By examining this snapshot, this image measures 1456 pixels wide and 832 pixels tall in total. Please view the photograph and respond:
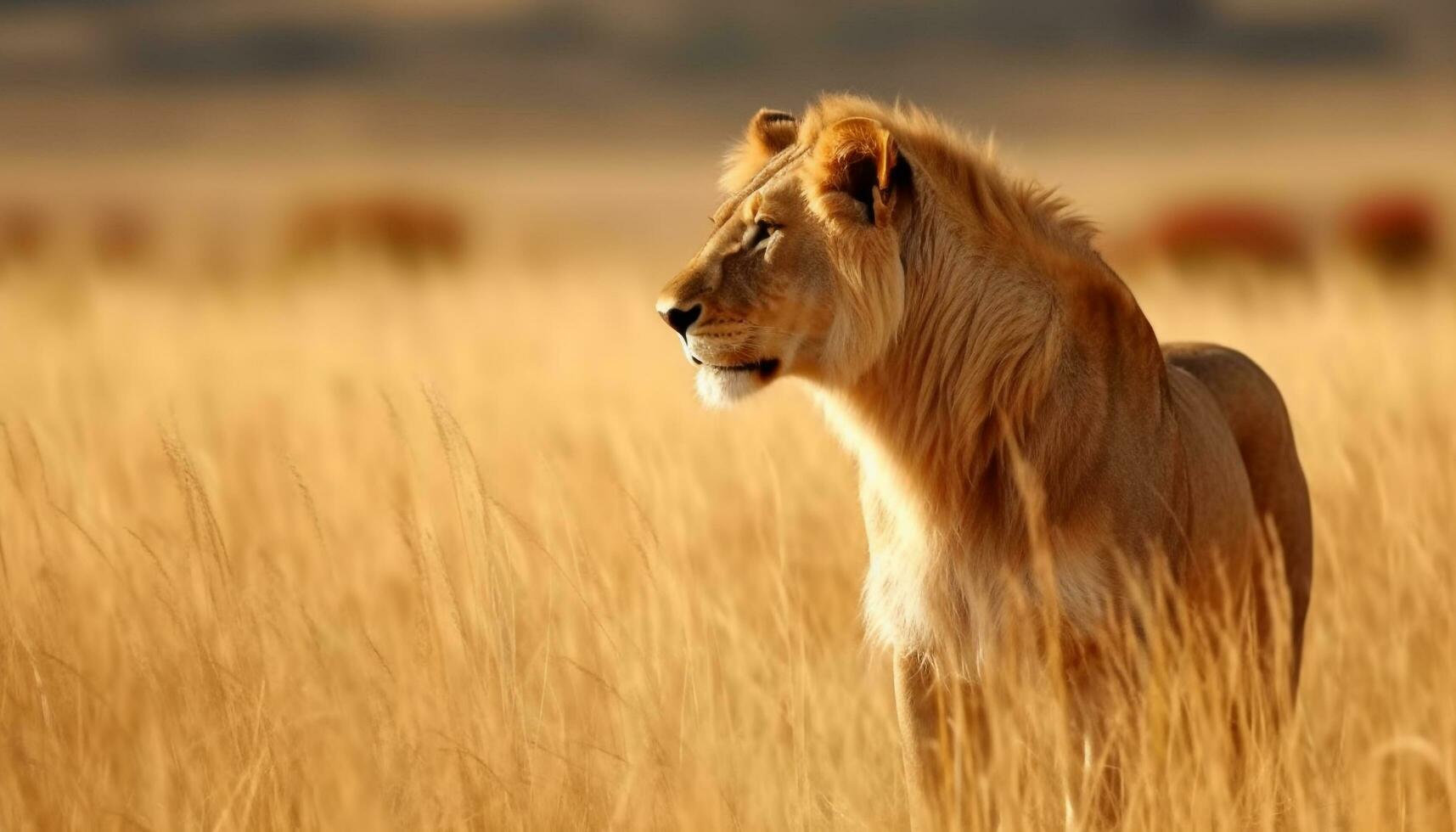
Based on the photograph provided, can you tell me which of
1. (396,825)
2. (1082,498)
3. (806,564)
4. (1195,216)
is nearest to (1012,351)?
(1082,498)

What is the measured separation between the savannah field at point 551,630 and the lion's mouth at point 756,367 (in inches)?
13.6

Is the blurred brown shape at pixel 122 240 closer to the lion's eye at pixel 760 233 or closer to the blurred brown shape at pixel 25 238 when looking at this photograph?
the blurred brown shape at pixel 25 238

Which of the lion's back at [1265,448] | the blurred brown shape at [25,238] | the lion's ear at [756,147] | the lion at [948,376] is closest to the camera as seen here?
the lion at [948,376]

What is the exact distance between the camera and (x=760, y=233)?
3.77 m

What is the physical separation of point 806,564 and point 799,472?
106 centimetres

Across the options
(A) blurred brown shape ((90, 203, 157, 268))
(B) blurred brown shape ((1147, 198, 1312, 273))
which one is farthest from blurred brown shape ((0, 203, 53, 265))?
(B) blurred brown shape ((1147, 198, 1312, 273))

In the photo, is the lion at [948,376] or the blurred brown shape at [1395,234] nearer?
the lion at [948,376]

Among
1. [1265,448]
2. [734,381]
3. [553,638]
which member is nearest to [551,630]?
[553,638]

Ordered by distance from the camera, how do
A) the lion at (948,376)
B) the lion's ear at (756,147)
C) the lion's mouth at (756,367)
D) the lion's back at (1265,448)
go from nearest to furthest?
the lion at (948,376) < the lion's mouth at (756,367) < the lion's ear at (756,147) < the lion's back at (1265,448)

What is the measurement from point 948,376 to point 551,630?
1296 millimetres

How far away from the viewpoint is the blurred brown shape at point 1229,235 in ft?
75.5

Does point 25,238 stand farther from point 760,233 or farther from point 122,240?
point 760,233

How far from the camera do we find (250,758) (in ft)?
10.7

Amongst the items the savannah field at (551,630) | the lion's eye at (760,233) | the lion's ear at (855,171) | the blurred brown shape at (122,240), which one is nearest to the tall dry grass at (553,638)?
the savannah field at (551,630)
